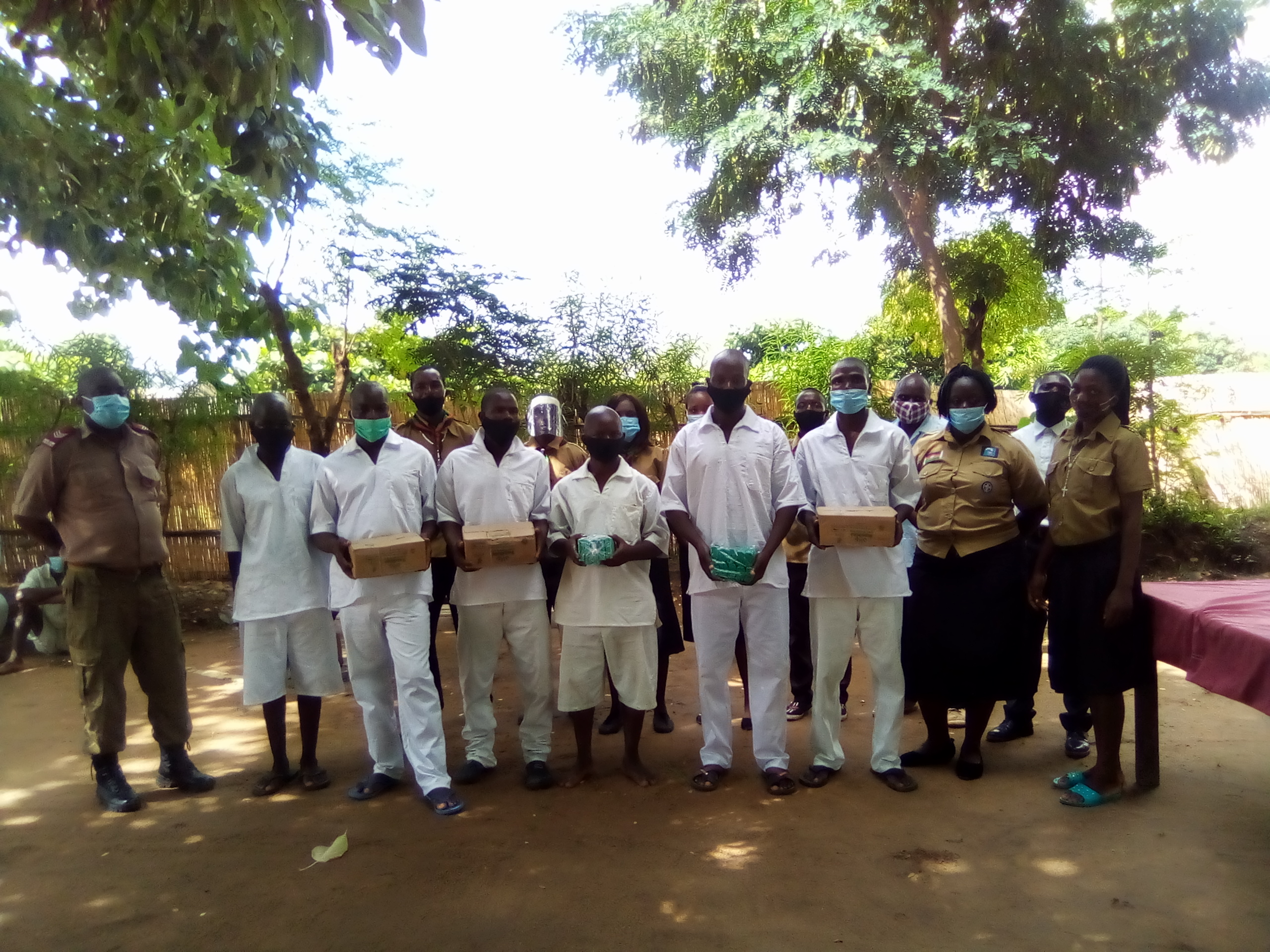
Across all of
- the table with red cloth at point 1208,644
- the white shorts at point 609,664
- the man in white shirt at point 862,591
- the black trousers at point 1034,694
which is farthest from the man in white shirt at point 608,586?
the table with red cloth at point 1208,644

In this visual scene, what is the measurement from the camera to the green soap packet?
4.20 metres

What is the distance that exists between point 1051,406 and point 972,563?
1.52 meters

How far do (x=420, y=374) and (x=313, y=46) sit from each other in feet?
8.95

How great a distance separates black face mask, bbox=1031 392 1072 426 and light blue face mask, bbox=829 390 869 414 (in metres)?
1.49

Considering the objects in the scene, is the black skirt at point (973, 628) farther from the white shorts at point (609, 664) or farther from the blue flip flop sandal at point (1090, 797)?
the white shorts at point (609, 664)

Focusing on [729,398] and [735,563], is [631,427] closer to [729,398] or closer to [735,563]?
[729,398]

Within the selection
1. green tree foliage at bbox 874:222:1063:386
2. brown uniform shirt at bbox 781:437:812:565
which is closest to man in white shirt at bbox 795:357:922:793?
brown uniform shirt at bbox 781:437:812:565

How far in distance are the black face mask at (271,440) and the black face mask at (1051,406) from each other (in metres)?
4.19

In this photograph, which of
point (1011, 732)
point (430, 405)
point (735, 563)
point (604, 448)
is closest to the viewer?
point (735, 563)

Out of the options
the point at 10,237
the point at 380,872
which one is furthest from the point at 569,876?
the point at 10,237

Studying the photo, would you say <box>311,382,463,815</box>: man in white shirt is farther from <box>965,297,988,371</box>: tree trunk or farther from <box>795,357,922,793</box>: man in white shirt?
<box>965,297,988,371</box>: tree trunk

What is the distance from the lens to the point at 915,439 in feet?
17.9

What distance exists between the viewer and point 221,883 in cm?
354

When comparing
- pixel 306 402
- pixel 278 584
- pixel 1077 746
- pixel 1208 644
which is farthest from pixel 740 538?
pixel 306 402
